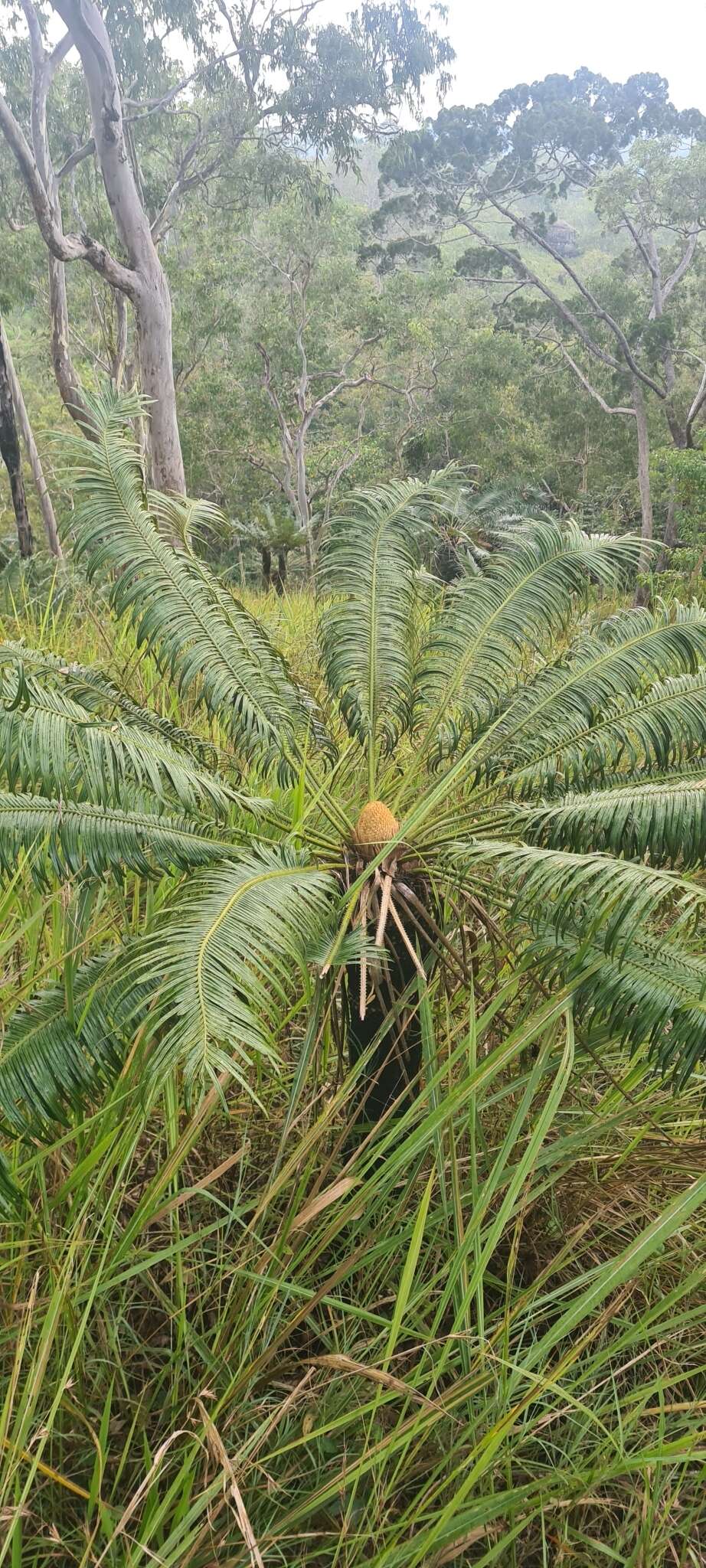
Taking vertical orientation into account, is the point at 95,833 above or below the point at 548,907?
above

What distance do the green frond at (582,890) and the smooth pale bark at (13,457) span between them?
7449 mm

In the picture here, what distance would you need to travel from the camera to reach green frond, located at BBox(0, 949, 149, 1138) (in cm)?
141

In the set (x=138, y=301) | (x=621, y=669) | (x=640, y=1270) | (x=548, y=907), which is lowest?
(x=640, y=1270)

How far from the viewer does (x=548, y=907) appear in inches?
67.4

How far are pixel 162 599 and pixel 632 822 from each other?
115cm

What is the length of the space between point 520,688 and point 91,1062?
136cm

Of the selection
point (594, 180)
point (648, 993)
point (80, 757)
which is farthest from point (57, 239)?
point (594, 180)

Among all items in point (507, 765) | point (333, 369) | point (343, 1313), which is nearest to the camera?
point (343, 1313)

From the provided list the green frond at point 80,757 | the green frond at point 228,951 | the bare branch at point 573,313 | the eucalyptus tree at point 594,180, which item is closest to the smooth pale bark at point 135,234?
the green frond at point 80,757

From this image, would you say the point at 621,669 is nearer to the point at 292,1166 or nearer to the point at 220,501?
the point at 292,1166

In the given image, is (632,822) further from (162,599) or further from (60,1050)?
(162,599)

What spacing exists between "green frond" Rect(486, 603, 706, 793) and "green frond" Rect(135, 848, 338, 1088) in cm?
68

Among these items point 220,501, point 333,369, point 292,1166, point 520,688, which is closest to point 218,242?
point 333,369

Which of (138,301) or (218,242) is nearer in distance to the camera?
(138,301)
